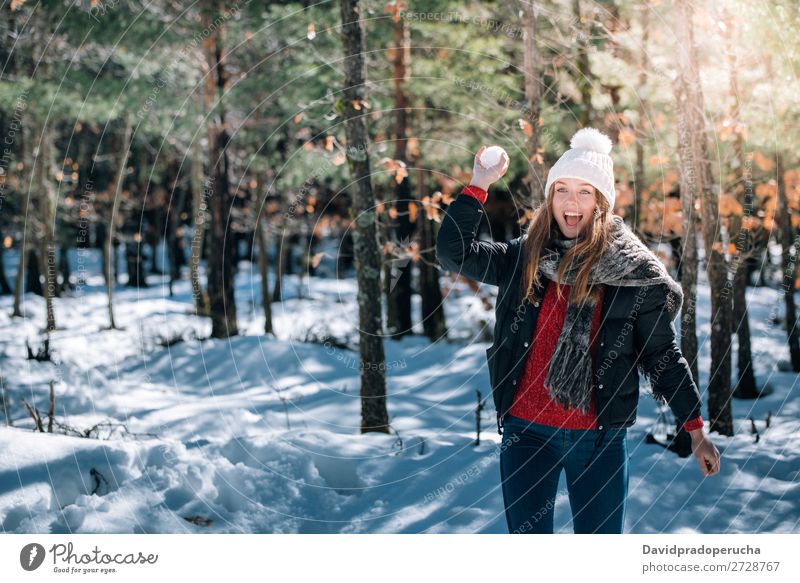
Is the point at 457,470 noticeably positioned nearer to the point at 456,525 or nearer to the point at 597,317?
the point at 456,525

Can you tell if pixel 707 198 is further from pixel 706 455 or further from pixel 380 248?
pixel 706 455

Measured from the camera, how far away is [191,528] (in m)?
4.54

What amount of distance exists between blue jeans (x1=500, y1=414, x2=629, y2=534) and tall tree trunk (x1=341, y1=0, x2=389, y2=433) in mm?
3899

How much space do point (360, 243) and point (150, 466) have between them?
2.78 m

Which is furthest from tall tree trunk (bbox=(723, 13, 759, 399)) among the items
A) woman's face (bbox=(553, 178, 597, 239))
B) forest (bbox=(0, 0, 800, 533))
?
woman's face (bbox=(553, 178, 597, 239))

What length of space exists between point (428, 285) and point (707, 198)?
9.43m

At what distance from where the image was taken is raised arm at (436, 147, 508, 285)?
9.84 ft

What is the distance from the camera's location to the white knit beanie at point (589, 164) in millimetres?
3014

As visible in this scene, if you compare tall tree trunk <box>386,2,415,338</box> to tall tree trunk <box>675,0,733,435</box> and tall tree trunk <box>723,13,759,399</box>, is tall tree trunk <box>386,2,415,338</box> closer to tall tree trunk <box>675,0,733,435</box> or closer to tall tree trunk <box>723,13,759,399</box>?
tall tree trunk <box>723,13,759,399</box>

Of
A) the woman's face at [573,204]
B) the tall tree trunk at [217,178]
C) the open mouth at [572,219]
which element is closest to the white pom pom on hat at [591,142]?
the woman's face at [573,204]

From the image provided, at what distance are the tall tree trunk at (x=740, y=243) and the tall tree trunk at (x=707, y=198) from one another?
37 cm

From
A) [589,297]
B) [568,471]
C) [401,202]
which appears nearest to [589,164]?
[589,297]
